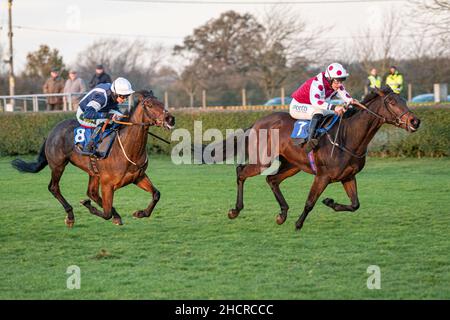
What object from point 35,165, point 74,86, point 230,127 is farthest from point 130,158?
point 74,86

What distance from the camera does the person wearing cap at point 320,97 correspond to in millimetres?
9180

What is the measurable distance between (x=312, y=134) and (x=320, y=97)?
0.48m

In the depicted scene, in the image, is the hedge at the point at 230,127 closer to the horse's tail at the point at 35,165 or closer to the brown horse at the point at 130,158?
the horse's tail at the point at 35,165

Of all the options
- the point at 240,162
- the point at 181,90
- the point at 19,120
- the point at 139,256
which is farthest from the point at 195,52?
the point at 139,256

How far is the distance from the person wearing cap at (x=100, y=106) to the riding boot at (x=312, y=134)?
2.17 meters

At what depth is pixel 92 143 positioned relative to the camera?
9.34m

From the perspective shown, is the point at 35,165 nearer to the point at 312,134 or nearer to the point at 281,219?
the point at 281,219

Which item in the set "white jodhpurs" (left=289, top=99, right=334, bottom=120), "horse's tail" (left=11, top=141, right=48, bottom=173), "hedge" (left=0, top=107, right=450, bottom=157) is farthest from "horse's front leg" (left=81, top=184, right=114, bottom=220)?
"hedge" (left=0, top=107, right=450, bottom=157)

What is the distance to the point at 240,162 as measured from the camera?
10.6 metres

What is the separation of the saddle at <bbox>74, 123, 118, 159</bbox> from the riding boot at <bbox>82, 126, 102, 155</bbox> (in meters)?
0.03

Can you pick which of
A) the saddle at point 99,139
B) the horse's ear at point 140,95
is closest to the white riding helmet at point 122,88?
the horse's ear at point 140,95

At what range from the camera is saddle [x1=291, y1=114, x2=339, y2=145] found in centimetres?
932

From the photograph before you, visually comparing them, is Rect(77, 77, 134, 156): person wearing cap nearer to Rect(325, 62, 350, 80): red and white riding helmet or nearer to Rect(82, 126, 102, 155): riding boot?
Rect(82, 126, 102, 155): riding boot
